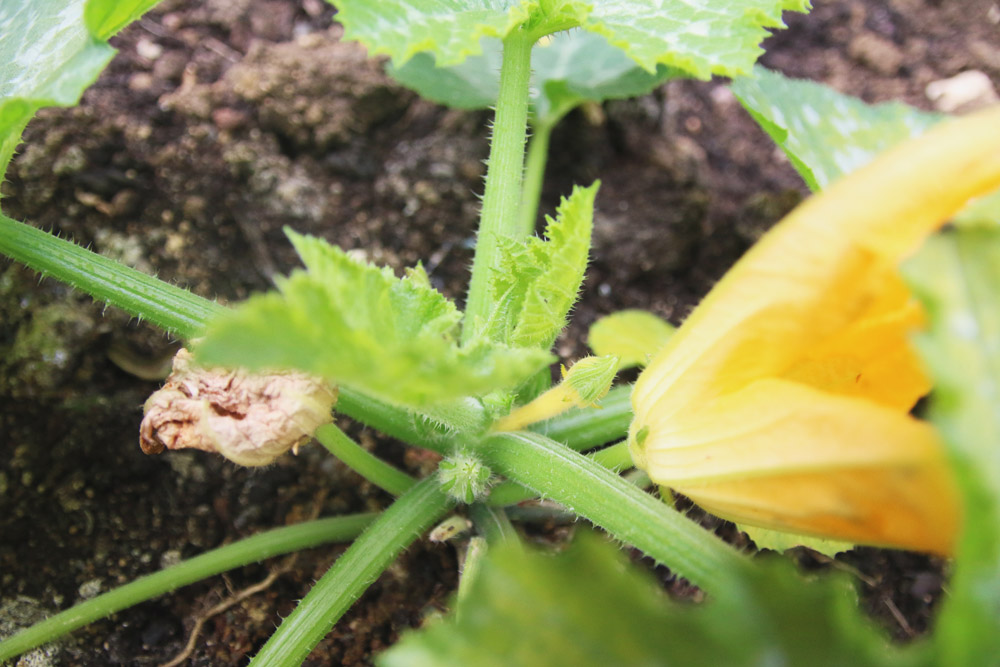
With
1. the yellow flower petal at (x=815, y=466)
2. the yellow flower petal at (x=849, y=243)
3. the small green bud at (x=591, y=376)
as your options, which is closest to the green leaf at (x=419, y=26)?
the small green bud at (x=591, y=376)

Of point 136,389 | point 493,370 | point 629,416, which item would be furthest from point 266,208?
point 493,370

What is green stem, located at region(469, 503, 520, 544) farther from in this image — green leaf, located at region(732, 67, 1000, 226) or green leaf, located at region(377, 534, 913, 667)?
green leaf, located at region(732, 67, 1000, 226)

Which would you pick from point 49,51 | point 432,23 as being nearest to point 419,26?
point 432,23

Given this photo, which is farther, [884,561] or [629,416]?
[884,561]

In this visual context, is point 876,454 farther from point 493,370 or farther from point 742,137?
point 742,137

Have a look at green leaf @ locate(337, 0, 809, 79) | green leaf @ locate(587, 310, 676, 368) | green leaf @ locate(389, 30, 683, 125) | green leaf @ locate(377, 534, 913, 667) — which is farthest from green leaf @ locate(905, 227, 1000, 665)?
green leaf @ locate(389, 30, 683, 125)

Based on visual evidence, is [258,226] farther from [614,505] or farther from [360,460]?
[614,505]
